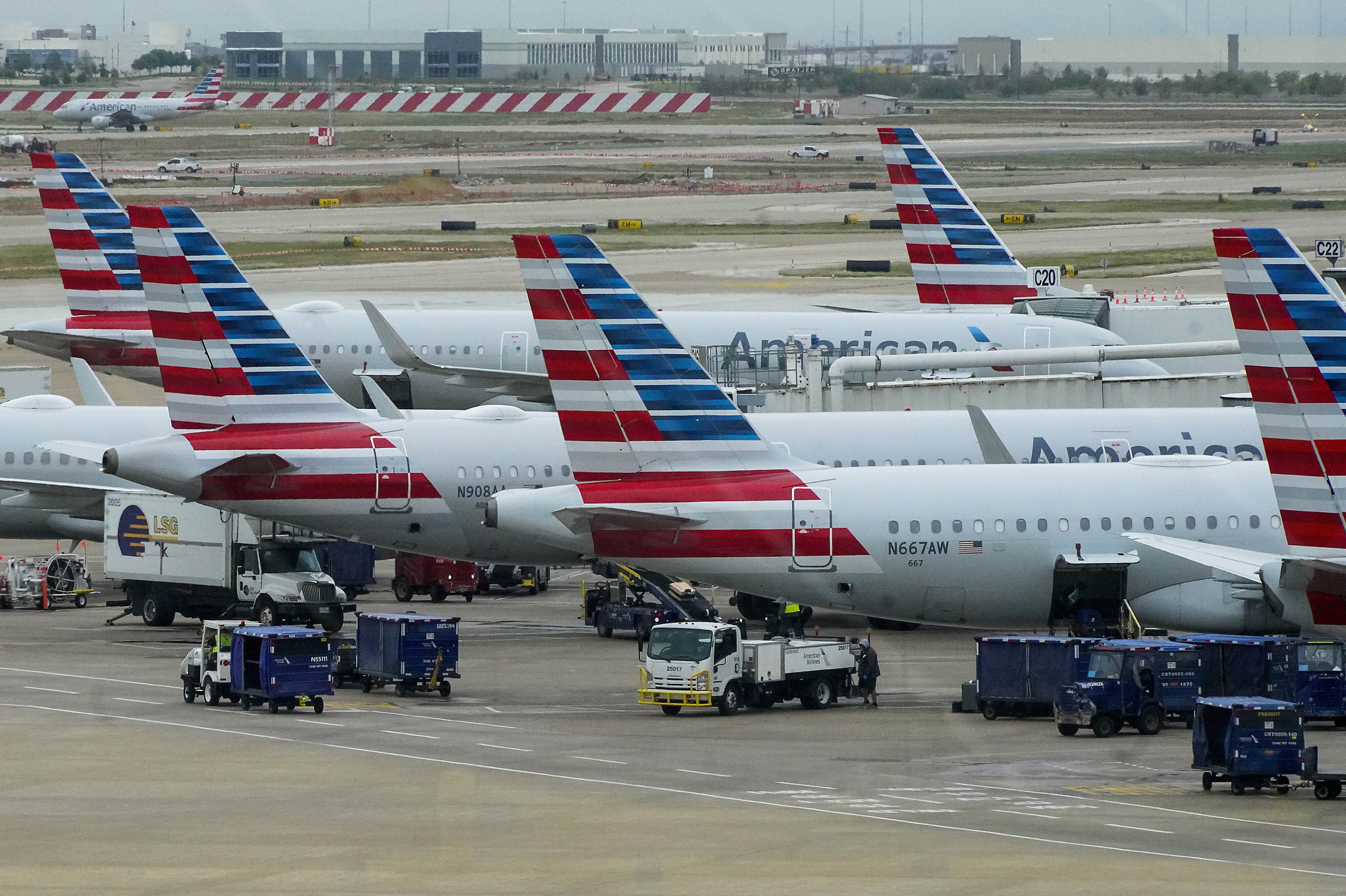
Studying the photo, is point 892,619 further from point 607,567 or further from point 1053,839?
point 1053,839

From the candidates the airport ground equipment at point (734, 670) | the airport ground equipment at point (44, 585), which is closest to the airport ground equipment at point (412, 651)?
the airport ground equipment at point (734, 670)

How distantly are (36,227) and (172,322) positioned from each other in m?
102

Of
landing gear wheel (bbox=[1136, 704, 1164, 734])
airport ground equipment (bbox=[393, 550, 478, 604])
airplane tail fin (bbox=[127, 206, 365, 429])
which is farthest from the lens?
airport ground equipment (bbox=[393, 550, 478, 604])

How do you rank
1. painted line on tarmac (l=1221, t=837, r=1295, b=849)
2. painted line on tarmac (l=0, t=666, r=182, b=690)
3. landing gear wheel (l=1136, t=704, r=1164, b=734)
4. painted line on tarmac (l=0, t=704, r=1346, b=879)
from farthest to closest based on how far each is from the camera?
painted line on tarmac (l=0, t=666, r=182, b=690) → landing gear wheel (l=1136, t=704, r=1164, b=734) → painted line on tarmac (l=1221, t=837, r=1295, b=849) → painted line on tarmac (l=0, t=704, r=1346, b=879)

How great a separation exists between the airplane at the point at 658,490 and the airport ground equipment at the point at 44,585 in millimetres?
9256

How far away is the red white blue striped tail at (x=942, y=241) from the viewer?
71.4 meters

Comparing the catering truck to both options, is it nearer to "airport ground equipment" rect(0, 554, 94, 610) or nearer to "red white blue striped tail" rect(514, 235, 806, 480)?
"airport ground equipment" rect(0, 554, 94, 610)

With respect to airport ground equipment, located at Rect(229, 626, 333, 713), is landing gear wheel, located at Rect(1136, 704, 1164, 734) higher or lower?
lower

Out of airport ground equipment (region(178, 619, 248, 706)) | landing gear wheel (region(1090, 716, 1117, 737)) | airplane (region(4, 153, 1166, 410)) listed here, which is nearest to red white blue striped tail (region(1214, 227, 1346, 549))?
landing gear wheel (region(1090, 716, 1117, 737))

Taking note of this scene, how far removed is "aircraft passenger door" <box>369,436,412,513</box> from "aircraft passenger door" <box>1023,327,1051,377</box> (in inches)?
1012

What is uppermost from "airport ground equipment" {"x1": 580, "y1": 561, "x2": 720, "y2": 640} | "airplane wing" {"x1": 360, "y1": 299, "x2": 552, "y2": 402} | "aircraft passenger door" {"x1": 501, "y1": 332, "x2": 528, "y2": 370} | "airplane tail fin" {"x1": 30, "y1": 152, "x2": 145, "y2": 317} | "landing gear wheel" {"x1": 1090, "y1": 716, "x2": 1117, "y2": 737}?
"airplane tail fin" {"x1": 30, "y1": 152, "x2": 145, "y2": 317}

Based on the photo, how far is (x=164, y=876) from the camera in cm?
2505

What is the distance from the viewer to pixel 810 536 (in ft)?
130

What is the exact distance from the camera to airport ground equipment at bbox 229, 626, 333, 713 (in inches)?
1487
